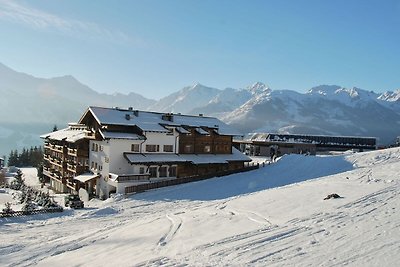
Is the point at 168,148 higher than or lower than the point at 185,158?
higher

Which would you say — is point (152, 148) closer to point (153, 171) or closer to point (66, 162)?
point (153, 171)

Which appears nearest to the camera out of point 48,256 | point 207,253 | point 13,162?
point 207,253

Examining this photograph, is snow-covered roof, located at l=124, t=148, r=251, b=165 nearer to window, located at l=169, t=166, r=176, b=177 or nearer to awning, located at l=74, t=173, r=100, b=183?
window, located at l=169, t=166, r=176, b=177

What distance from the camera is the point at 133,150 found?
146ft

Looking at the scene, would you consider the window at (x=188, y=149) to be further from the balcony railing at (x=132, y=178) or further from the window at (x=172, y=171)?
the balcony railing at (x=132, y=178)

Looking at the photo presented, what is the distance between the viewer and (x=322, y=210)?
2205 cm

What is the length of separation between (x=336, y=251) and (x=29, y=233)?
62.6 ft

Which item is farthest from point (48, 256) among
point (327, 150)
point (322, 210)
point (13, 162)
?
point (13, 162)

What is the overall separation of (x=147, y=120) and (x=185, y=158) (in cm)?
687

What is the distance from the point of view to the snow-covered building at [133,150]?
141 ft

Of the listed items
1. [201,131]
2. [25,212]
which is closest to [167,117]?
[201,131]

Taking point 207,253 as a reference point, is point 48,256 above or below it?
below

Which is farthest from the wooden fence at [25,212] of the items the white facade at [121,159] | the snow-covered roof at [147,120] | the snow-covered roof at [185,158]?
the snow-covered roof at [147,120]

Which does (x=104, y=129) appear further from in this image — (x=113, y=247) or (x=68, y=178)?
(x=113, y=247)
